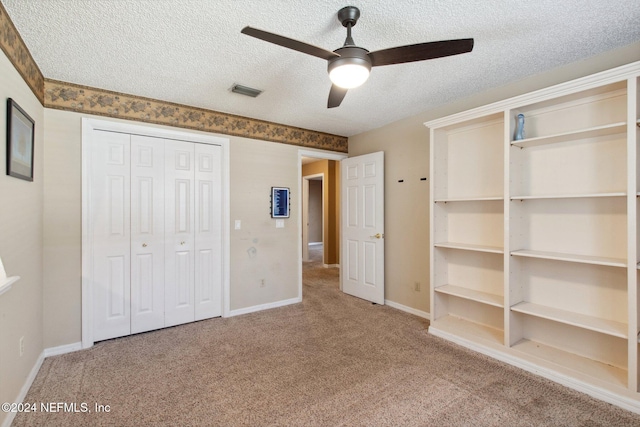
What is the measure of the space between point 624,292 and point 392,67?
244 cm

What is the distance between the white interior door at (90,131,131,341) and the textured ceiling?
0.62 metres

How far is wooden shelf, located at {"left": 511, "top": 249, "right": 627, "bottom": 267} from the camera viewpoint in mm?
2070

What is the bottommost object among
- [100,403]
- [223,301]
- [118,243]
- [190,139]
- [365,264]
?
[100,403]

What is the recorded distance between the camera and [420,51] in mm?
1729

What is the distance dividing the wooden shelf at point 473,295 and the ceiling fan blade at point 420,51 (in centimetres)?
215

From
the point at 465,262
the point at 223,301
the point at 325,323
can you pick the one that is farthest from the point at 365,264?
the point at 223,301

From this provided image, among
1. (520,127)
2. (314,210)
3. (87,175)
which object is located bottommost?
(314,210)

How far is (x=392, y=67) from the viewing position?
248 centimetres

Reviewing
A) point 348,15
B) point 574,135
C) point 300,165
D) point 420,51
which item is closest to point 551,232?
point 574,135

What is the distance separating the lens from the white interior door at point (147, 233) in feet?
10.3

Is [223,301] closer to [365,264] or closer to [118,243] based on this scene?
[118,243]

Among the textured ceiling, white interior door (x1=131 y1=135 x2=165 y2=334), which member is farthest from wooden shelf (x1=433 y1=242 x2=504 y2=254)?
white interior door (x1=131 y1=135 x2=165 y2=334)

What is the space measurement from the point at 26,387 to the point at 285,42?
9.58 feet

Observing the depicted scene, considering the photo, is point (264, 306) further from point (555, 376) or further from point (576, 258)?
point (576, 258)
